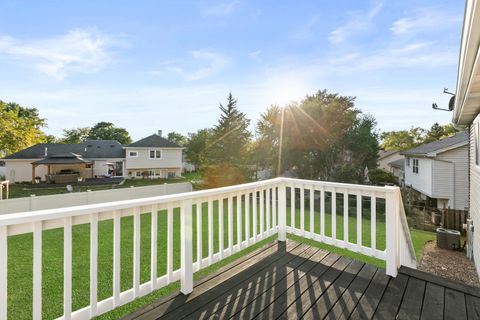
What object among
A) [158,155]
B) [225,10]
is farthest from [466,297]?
[158,155]

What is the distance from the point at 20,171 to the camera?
2200 centimetres

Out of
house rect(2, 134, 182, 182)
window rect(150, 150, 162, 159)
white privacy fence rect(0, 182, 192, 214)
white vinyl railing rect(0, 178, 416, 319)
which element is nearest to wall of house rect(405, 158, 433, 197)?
white vinyl railing rect(0, 178, 416, 319)

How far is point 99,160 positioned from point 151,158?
572cm

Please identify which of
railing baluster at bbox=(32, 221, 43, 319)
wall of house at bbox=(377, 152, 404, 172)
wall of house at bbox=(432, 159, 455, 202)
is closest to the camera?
railing baluster at bbox=(32, 221, 43, 319)

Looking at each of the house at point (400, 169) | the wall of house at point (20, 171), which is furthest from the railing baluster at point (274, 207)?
the wall of house at point (20, 171)

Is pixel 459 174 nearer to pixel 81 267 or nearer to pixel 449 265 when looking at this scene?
pixel 449 265

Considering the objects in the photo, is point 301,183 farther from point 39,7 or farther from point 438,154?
point 438,154

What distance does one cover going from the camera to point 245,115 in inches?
781

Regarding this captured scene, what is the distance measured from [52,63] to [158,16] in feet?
15.5

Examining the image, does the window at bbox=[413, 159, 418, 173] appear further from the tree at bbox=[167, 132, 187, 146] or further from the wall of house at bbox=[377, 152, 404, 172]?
the tree at bbox=[167, 132, 187, 146]

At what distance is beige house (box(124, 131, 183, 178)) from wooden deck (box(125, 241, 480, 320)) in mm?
23268

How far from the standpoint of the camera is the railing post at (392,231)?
8.03 ft

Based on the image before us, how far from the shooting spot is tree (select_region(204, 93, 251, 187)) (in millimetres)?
18156

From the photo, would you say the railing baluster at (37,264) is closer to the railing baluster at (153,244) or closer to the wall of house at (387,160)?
the railing baluster at (153,244)
